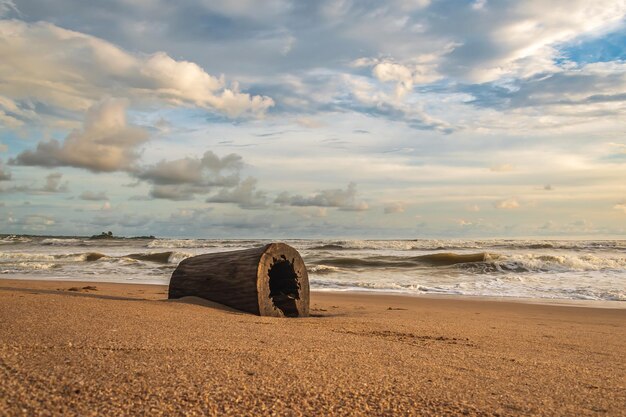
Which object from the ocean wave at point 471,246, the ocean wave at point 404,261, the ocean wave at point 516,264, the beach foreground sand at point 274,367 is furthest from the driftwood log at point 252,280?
the ocean wave at point 471,246

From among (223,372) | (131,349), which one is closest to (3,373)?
(131,349)

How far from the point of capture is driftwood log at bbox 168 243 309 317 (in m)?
6.04

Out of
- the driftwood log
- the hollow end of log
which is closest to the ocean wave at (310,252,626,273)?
the hollow end of log

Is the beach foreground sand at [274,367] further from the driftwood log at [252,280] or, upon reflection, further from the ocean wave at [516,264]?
the ocean wave at [516,264]

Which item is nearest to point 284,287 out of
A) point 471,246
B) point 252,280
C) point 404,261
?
point 252,280

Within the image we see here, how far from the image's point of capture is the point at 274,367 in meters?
2.77

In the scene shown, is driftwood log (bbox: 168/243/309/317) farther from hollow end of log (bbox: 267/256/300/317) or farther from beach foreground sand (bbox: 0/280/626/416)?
beach foreground sand (bbox: 0/280/626/416)

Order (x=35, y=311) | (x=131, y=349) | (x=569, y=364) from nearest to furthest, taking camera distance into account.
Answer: (x=131, y=349) → (x=569, y=364) → (x=35, y=311)

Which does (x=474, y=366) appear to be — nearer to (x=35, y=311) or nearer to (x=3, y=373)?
(x=3, y=373)

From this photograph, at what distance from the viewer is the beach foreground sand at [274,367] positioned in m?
2.10

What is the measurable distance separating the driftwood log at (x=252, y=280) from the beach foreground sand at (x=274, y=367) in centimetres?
83

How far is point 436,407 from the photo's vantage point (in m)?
2.22

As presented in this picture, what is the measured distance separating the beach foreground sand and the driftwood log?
0.83m

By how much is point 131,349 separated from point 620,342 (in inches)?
190
